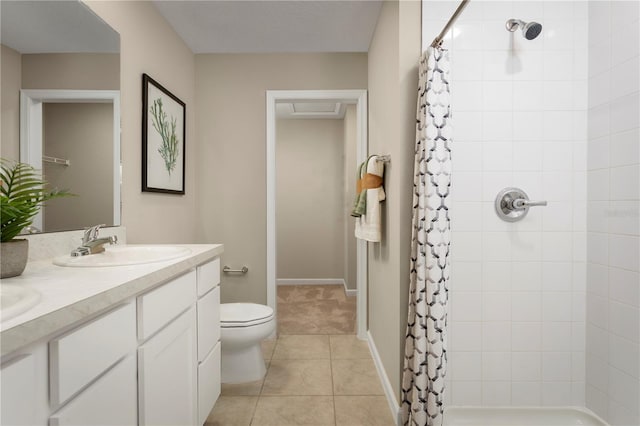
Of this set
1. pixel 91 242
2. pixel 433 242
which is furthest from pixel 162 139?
pixel 433 242

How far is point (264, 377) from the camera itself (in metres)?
2.11

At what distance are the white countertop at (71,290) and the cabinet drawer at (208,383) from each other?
517 mm

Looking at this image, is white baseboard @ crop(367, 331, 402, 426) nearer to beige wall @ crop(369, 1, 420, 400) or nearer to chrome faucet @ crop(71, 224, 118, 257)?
beige wall @ crop(369, 1, 420, 400)

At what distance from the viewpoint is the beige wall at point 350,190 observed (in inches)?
153

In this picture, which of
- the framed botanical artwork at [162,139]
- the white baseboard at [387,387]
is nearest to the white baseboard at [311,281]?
the white baseboard at [387,387]

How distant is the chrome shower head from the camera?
1.45 metres

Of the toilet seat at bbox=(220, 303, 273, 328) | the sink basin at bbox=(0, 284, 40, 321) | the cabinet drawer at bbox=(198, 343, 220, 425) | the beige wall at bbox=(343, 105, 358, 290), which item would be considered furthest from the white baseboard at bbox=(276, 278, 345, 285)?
the sink basin at bbox=(0, 284, 40, 321)

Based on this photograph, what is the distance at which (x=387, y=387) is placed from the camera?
1.88 metres

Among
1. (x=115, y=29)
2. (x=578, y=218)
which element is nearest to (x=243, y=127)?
(x=115, y=29)

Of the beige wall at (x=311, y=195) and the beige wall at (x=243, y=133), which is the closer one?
the beige wall at (x=243, y=133)

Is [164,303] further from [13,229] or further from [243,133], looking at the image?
[243,133]

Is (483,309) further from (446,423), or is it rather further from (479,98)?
(479,98)

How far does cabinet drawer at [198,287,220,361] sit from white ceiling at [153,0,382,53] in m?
1.77

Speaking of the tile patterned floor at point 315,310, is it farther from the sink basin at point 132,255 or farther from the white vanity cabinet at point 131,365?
the sink basin at point 132,255
